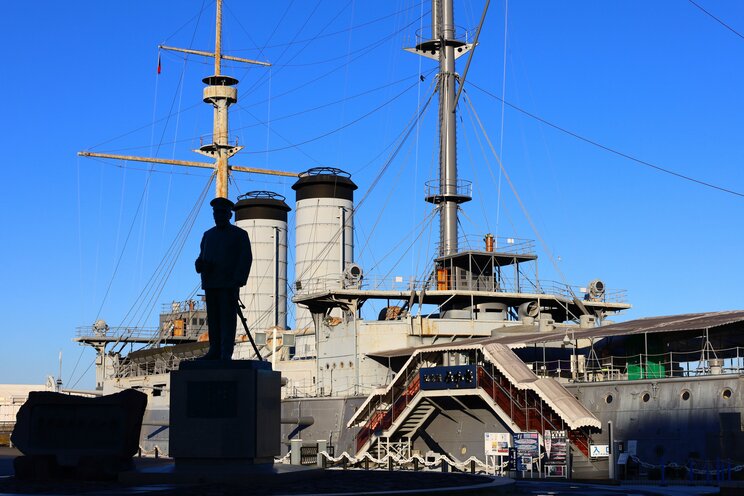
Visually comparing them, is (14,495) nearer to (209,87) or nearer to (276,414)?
(276,414)

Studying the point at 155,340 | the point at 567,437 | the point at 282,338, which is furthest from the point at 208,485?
the point at 155,340

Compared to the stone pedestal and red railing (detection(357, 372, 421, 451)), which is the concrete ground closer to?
the stone pedestal

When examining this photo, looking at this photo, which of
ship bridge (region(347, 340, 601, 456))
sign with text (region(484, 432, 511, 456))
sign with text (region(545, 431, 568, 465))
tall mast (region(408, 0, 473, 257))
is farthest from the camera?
tall mast (region(408, 0, 473, 257))

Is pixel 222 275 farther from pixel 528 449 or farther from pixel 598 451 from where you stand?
pixel 598 451

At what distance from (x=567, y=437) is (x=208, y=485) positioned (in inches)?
801

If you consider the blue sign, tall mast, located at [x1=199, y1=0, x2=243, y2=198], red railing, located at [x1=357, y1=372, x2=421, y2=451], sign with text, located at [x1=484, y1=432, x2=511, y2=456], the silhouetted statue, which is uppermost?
tall mast, located at [x1=199, y1=0, x2=243, y2=198]

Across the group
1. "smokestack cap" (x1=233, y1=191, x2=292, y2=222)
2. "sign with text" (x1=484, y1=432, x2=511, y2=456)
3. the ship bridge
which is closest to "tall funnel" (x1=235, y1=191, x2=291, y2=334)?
"smokestack cap" (x1=233, y1=191, x2=292, y2=222)

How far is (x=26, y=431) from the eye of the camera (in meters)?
21.0

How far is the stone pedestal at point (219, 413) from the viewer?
19719 mm

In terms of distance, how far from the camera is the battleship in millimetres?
35438

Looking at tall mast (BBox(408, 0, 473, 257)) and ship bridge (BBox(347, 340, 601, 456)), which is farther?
tall mast (BBox(408, 0, 473, 257))

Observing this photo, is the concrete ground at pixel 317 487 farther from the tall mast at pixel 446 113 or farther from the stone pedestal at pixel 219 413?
the tall mast at pixel 446 113

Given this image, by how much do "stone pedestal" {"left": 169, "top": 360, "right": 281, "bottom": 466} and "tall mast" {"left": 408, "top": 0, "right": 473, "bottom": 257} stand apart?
36.0m

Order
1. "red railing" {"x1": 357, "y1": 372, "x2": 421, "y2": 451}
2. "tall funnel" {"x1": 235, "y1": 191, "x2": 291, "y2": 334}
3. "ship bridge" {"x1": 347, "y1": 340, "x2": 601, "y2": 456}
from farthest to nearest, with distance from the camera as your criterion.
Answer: "tall funnel" {"x1": 235, "y1": 191, "x2": 291, "y2": 334} < "red railing" {"x1": 357, "y1": 372, "x2": 421, "y2": 451} < "ship bridge" {"x1": 347, "y1": 340, "x2": 601, "y2": 456}
